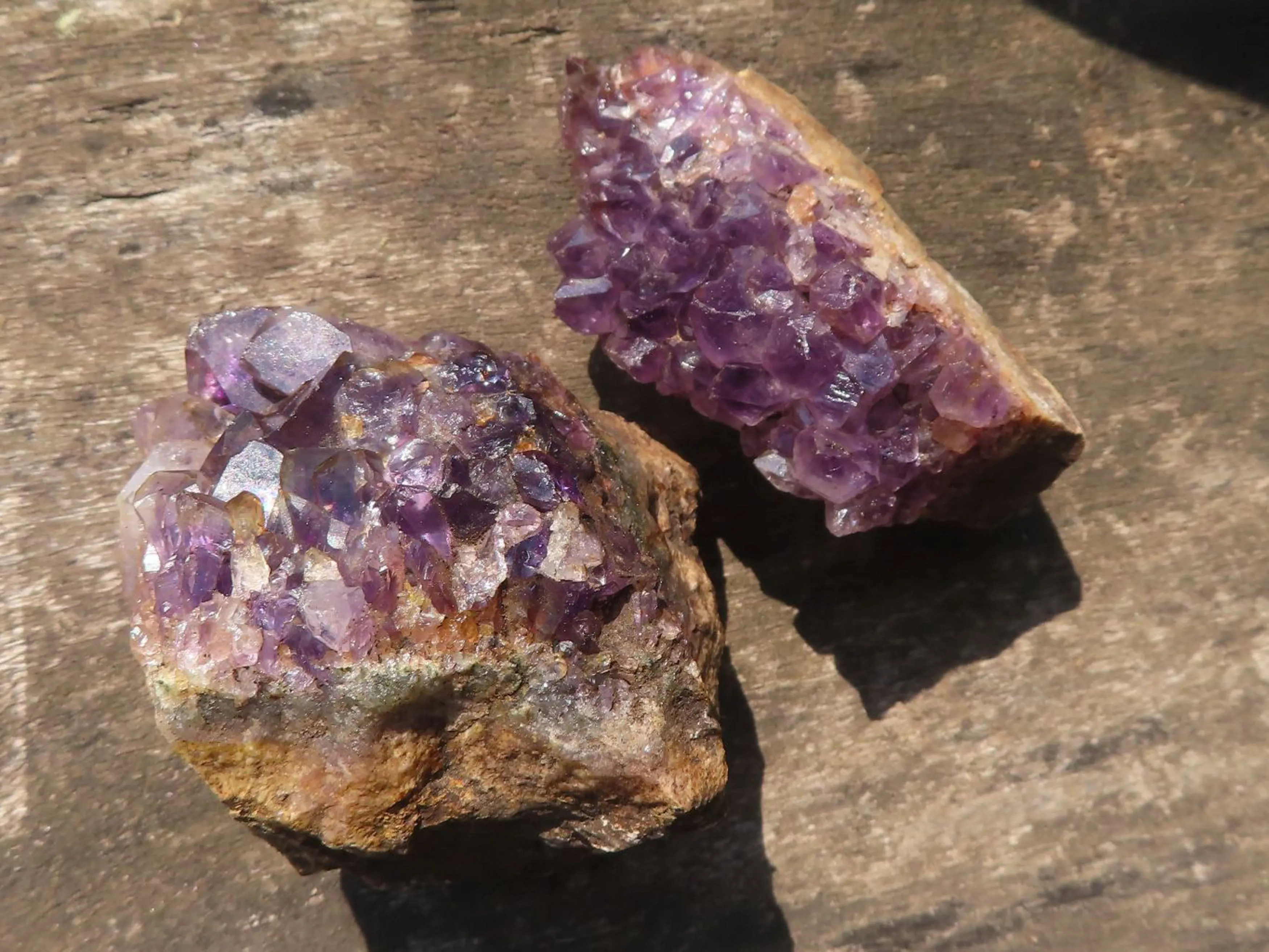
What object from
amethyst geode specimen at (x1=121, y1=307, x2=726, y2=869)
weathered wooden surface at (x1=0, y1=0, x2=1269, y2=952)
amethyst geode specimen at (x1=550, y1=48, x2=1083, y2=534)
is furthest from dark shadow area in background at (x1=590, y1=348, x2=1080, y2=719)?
amethyst geode specimen at (x1=121, y1=307, x2=726, y2=869)

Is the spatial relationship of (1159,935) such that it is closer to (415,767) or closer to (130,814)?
(415,767)

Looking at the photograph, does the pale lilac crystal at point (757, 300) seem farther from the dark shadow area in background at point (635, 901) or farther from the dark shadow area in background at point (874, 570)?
the dark shadow area in background at point (635, 901)

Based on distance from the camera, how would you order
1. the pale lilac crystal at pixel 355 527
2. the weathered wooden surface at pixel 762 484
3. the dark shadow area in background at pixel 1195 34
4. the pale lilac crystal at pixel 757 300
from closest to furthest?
the pale lilac crystal at pixel 355 527
the pale lilac crystal at pixel 757 300
the weathered wooden surface at pixel 762 484
the dark shadow area in background at pixel 1195 34

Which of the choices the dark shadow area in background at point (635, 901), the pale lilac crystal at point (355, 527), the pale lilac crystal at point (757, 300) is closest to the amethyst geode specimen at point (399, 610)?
the pale lilac crystal at point (355, 527)

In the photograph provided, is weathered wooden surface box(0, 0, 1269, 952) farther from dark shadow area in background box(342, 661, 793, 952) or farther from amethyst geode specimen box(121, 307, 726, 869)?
amethyst geode specimen box(121, 307, 726, 869)

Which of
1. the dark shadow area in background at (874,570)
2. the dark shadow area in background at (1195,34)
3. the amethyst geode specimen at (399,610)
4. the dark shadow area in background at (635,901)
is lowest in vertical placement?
the dark shadow area in background at (635,901)

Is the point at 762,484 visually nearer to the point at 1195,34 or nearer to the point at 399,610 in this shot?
the point at 399,610

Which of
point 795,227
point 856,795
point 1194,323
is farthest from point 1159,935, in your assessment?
point 795,227
